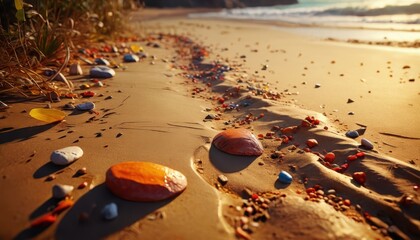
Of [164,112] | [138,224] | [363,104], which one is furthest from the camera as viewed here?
[363,104]

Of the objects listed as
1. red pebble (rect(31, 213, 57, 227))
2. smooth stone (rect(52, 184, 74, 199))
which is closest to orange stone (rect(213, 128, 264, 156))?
smooth stone (rect(52, 184, 74, 199))

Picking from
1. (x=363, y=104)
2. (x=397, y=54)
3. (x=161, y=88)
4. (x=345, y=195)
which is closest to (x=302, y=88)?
(x=363, y=104)

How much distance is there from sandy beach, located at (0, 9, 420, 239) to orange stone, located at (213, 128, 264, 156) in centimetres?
4

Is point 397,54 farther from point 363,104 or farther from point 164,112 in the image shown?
point 164,112

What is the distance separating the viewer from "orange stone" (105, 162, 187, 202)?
1.40m

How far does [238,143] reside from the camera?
1.93m

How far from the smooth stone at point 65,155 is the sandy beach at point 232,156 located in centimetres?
3

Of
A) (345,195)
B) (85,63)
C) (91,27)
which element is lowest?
(345,195)

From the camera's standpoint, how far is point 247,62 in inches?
169

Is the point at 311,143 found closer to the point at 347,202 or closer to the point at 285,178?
the point at 285,178

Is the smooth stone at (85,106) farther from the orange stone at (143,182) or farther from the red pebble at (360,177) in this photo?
the red pebble at (360,177)

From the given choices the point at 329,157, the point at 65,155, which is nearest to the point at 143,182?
the point at 65,155

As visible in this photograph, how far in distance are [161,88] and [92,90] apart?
65cm

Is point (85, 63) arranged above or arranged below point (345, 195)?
above
